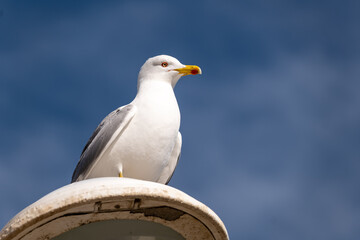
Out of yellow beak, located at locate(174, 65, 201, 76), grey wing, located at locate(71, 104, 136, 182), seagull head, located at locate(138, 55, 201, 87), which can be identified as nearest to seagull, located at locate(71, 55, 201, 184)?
grey wing, located at locate(71, 104, 136, 182)

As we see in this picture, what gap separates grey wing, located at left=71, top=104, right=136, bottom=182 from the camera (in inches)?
202

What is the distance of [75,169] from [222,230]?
261cm

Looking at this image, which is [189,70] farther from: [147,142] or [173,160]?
[147,142]

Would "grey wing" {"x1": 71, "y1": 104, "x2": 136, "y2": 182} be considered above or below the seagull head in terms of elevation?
below

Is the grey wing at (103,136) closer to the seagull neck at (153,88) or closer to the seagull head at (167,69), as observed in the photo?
the seagull neck at (153,88)

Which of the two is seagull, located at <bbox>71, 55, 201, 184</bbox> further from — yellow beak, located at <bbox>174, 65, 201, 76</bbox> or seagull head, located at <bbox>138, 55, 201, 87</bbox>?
yellow beak, located at <bbox>174, 65, 201, 76</bbox>

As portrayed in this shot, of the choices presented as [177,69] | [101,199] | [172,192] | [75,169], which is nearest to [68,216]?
[101,199]

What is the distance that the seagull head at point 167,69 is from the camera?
564cm

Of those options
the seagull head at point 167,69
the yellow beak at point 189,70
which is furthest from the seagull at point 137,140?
the yellow beak at point 189,70

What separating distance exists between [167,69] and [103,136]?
969mm

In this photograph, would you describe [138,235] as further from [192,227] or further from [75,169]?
[75,169]

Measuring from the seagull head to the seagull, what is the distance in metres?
0.20

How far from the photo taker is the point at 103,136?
5230 millimetres

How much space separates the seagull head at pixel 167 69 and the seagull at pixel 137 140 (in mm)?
202
